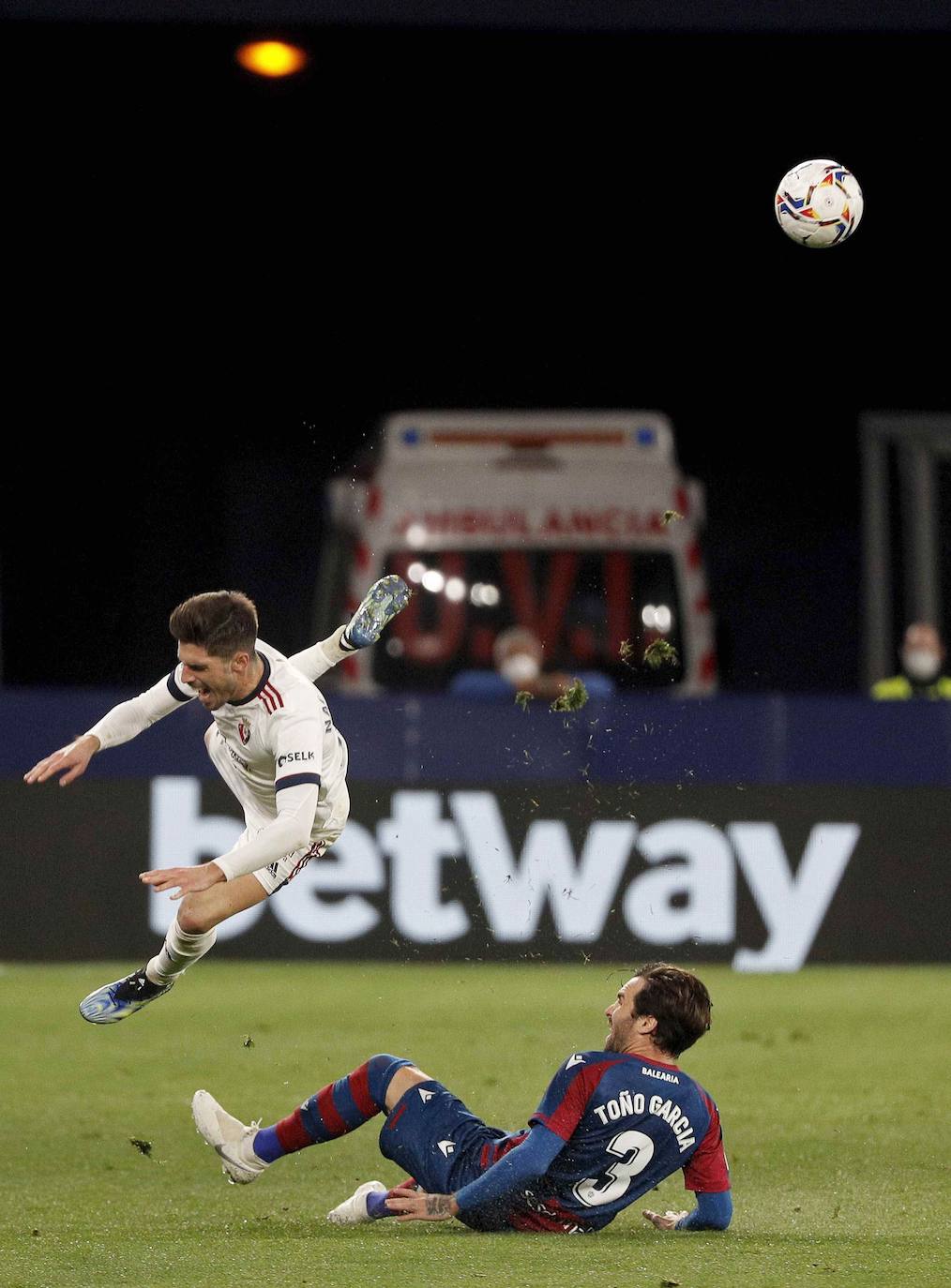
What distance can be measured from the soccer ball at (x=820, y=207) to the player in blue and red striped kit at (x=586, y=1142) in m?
3.57

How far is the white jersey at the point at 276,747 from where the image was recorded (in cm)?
662

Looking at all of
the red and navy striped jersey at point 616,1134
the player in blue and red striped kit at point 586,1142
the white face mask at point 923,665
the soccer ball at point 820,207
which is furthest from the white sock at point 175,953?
the white face mask at point 923,665

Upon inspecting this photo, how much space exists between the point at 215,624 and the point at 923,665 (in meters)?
8.50

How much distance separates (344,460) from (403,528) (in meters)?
6.10

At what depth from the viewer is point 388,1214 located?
615 cm

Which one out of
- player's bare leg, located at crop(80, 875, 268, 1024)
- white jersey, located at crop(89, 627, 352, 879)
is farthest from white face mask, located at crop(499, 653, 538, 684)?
player's bare leg, located at crop(80, 875, 268, 1024)

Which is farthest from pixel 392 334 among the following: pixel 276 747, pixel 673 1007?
pixel 673 1007

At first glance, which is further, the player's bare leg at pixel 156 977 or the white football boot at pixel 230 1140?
the player's bare leg at pixel 156 977

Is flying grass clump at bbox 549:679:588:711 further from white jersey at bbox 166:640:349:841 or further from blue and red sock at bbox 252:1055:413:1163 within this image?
blue and red sock at bbox 252:1055:413:1163

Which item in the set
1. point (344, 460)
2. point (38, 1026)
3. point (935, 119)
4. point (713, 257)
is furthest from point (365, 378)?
point (38, 1026)

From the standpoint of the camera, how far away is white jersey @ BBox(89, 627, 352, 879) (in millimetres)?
6621

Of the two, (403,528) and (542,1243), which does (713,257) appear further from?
(542,1243)

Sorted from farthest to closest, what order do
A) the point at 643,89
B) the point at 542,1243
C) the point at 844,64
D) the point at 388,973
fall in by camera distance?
the point at 643,89
the point at 844,64
the point at 388,973
the point at 542,1243

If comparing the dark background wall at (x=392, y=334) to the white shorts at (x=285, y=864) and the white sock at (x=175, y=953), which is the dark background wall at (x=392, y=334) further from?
the white sock at (x=175, y=953)
